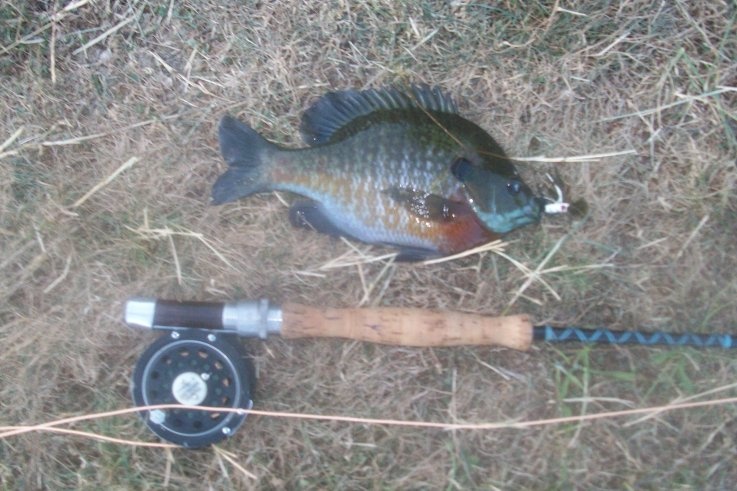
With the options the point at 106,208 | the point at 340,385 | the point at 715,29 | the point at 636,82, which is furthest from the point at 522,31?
the point at 106,208

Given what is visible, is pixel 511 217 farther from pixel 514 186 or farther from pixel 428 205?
pixel 428 205

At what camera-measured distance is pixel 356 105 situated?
2.36 m

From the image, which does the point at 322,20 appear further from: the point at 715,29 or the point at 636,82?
the point at 715,29

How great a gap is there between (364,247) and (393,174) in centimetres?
30

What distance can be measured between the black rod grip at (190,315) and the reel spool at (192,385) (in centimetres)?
6

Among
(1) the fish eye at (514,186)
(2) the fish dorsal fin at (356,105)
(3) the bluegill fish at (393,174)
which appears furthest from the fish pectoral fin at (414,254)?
(2) the fish dorsal fin at (356,105)

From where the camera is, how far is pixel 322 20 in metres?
2.50

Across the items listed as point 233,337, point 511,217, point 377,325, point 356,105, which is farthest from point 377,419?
point 356,105

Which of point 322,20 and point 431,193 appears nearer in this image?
point 431,193

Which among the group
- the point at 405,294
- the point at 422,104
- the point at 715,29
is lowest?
the point at 405,294

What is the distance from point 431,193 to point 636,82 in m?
0.89

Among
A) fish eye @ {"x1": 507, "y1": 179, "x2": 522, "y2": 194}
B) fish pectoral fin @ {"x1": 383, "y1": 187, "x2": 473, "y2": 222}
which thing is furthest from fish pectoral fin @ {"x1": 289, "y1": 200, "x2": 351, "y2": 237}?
fish eye @ {"x1": 507, "y1": 179, "x2": 522, "y2": 194}

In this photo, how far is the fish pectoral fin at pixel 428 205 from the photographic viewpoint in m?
2.24

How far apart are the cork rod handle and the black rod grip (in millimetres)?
217
